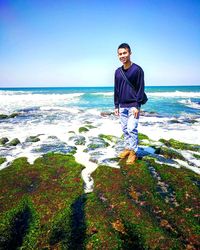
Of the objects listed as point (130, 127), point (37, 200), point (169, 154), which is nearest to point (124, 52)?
point (130, 127)

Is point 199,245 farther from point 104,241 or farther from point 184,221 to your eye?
point 104,241

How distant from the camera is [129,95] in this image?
229 inches

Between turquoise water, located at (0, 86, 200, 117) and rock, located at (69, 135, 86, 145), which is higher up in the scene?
rock, located at (69, 135, 86, 145)

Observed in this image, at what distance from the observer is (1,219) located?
3.78 m

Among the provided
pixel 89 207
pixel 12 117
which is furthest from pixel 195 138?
pixel 12 117

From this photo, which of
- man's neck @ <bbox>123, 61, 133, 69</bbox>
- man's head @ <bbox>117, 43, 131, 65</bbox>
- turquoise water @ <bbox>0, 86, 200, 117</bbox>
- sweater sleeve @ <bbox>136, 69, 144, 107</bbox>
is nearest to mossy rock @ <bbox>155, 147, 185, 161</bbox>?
sweater sleeve @ <bbox>136, 69, 144, 107</bbox>

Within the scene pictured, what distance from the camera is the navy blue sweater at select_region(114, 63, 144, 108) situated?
5.57 m

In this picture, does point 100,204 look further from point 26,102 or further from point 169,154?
point 26,102

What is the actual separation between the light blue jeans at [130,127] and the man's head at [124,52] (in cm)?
128

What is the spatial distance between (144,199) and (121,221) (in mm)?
843

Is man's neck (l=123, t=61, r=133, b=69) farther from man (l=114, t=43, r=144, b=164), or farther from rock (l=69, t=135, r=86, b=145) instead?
rock (l=69, t=135, r=86, b=145)

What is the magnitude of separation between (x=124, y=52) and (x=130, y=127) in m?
1.94

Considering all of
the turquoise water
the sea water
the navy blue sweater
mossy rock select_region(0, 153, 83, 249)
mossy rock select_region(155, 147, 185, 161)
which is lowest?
the turquoise water

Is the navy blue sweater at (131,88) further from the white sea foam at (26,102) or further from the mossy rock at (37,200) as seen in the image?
the white sea foam at (26,102)
